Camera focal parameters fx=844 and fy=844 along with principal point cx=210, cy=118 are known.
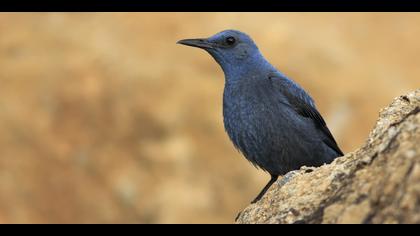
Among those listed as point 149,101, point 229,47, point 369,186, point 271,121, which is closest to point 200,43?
point 229,47

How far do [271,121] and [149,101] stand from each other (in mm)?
9488

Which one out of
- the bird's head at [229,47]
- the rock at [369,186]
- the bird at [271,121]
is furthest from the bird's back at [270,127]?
the rock at [369,186]

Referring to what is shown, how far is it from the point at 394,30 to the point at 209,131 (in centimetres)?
590

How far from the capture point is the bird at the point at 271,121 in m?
8.19

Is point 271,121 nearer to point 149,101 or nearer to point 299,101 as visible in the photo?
point 299,101

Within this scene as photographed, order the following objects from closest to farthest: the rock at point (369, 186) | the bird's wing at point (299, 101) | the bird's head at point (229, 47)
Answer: the rock at point (369, 186)
the bird's wing at point (299, 101)
the bird's head at point (229, 47)

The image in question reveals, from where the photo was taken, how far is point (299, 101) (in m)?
8.62

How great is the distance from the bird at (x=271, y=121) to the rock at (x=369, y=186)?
284 centimetres

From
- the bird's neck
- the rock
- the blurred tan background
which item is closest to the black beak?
the bird's neck

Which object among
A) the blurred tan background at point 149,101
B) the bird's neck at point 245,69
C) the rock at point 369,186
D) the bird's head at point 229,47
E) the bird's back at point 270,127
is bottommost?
the rock at point 369,186

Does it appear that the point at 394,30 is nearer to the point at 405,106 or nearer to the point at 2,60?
the point at 2,60

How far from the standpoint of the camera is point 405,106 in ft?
17.5

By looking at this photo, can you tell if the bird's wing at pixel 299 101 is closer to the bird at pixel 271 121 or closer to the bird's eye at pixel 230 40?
the bird at pixel 271 121
